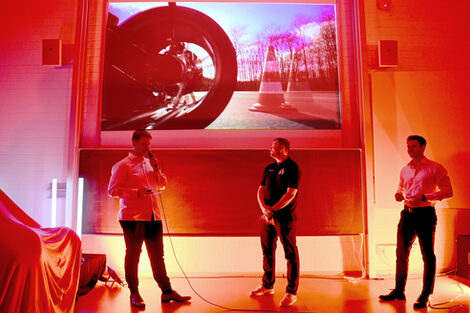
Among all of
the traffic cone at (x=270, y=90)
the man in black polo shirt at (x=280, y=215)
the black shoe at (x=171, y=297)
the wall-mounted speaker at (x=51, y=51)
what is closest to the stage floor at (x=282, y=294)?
the black shoe at (x=171, y=297)

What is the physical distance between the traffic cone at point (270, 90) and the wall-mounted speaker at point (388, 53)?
127cm

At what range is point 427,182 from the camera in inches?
138

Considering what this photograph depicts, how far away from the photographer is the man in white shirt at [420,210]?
11.3 feet

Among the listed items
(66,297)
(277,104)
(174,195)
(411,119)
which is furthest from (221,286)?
(411,119)

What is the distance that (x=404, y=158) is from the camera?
4.82 meters

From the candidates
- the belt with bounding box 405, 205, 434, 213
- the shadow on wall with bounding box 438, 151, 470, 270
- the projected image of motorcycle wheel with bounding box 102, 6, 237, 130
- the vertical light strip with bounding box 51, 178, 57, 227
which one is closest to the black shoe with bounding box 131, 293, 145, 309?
the vertical light strip with bounding box 51, 178, 57, 227

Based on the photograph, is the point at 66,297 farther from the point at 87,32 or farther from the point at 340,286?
the point at 87,32

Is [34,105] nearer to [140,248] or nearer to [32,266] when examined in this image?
[140,248]

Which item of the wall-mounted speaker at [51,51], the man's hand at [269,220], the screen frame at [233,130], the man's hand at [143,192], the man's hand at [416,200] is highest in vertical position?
the wall-mounted speaker at [51,51]

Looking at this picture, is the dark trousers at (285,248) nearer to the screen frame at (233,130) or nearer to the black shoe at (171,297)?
the black shoe at (171,297)

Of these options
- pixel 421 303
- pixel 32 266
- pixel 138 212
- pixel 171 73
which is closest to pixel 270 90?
pixel 171 73

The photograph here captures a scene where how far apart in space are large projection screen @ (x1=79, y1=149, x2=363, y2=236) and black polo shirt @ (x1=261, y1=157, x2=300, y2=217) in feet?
2.91

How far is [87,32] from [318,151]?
10.7 ft

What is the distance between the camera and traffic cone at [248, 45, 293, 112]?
4.98m
